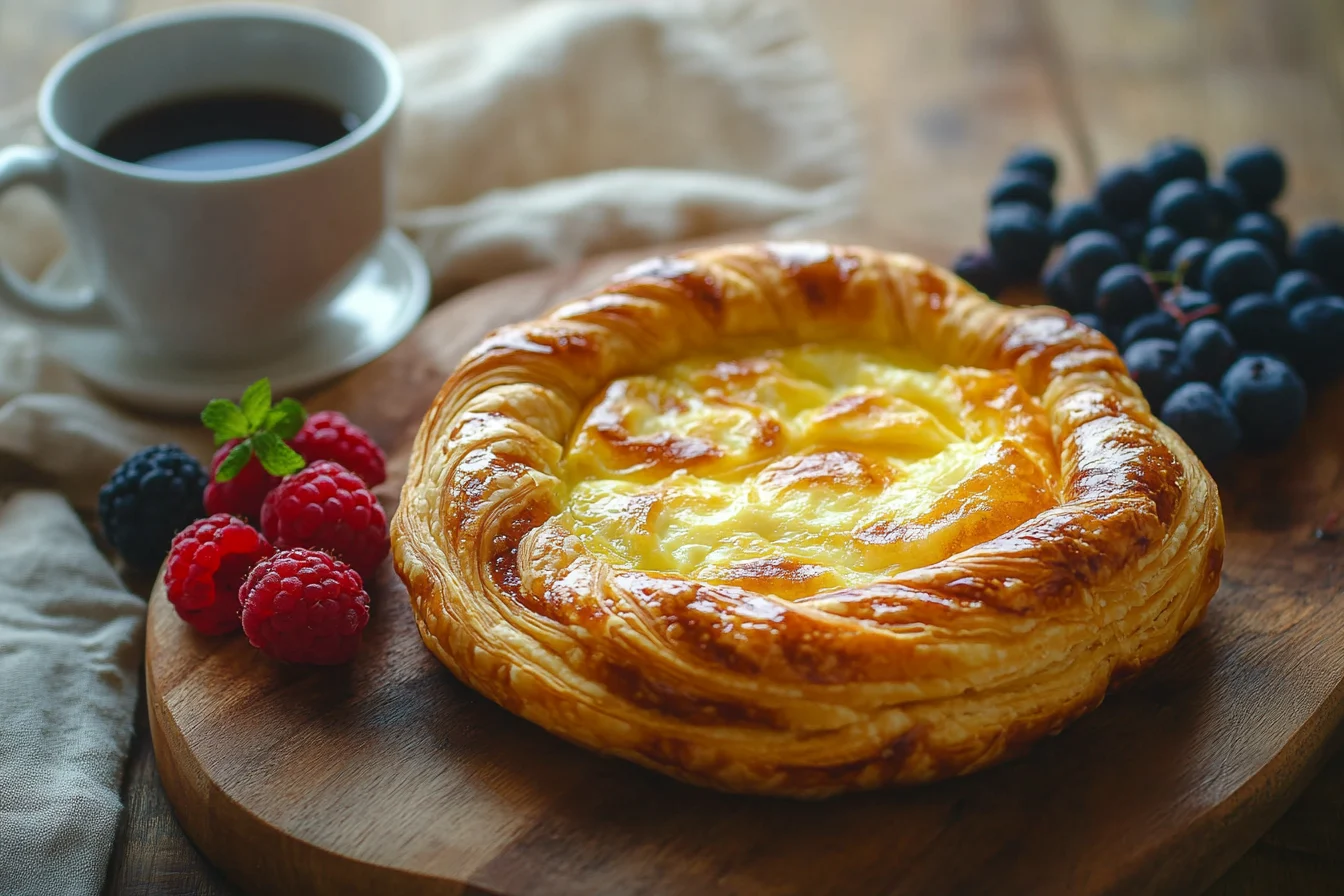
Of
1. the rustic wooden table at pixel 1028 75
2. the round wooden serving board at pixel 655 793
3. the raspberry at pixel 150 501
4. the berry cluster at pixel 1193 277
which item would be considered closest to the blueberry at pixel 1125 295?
the berry cluster at pixel 1193 277

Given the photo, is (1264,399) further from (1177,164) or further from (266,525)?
(266,525)

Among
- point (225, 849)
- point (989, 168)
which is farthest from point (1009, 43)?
point (225, 849)

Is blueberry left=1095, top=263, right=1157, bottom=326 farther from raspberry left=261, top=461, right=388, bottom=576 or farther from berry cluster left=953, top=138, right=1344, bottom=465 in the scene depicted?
raspberry left=261, top=461, right=388, bottom=576

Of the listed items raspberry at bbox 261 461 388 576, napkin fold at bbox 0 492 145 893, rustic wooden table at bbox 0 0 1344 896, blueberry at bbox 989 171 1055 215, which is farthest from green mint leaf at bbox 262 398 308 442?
blueberry at bbox 989 171 1055 215

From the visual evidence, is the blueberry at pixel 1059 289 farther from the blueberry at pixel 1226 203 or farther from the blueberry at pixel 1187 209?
the blueberry at pixel 1226 203

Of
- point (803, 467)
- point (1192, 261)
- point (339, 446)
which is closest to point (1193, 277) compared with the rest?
point (1192, 261)

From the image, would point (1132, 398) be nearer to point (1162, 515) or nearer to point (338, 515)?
point (1162, 515)
